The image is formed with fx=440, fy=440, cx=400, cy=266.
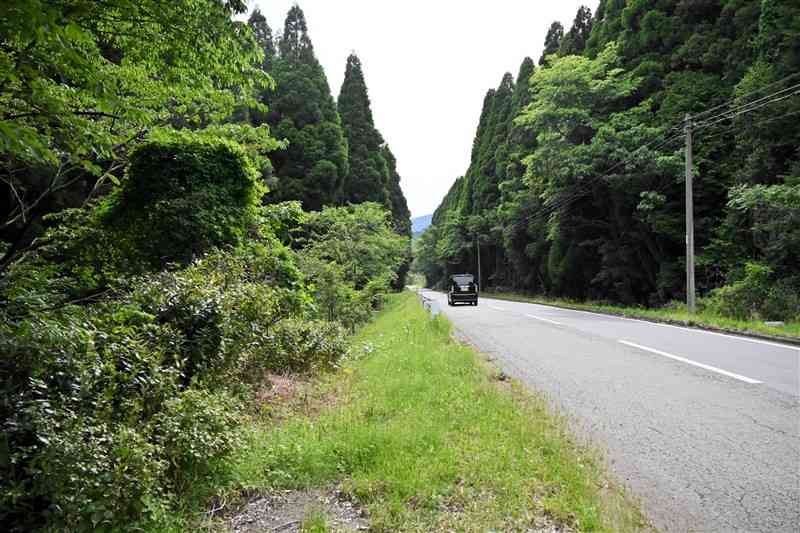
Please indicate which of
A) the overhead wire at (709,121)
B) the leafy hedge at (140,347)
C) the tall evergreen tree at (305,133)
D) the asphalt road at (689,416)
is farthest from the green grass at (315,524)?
the tall evergreen tree at (305,133)

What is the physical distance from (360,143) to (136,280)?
→ 3397 cm

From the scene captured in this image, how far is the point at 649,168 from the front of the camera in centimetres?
1788

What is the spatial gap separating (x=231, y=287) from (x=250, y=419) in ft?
5.41

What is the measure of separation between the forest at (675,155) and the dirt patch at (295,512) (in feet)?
45.8

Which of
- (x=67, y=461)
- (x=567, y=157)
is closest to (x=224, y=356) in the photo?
(x=67, y=461)

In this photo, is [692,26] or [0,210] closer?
[0,210]

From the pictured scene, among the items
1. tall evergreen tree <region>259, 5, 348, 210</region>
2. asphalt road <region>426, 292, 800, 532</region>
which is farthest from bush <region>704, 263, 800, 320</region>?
tall evergreen tree <region>259, 5, 348, 210</region>

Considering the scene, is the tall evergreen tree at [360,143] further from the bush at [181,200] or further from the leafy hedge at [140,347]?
the leafy hedge at [140,347]

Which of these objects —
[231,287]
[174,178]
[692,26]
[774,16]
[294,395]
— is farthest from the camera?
[692,26]

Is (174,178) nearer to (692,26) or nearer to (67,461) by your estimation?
(67,461)

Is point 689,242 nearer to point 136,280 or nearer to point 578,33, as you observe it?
point 136,280

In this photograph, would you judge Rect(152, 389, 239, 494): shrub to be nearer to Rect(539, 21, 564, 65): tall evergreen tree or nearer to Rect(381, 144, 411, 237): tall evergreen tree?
Rect(381, 144, 411, 237): tall evergreen tree

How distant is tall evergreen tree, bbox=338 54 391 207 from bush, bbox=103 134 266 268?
1062 inches

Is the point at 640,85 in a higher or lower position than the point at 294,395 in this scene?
higher
